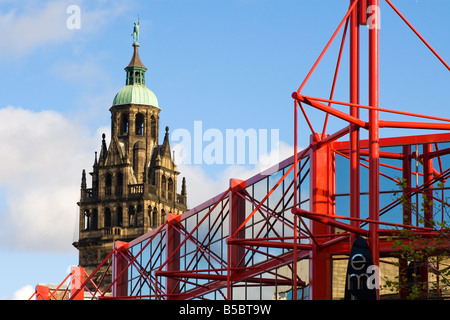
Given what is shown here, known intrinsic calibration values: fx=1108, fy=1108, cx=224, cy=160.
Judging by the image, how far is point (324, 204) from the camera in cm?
4681

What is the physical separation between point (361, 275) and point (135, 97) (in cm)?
10123

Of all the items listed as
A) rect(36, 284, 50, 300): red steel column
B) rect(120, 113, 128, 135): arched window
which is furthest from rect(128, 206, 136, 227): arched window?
rect(36, 284, 50, 300): red steel column

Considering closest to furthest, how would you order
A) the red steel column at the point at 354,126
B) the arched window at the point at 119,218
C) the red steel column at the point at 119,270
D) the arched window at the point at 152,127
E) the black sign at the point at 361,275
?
the black sign at the point at 361,275, the red steel column at the point at 354,126, the red steel column at the point at 119,270, the arched window at the point at 119,218, the arched window at the point at 152,127

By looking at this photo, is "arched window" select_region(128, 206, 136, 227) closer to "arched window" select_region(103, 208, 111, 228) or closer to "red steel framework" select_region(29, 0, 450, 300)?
"arched window" select_region(103, 208, 111, 228)

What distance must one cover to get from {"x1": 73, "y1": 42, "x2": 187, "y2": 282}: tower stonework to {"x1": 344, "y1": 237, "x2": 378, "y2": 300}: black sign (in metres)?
93.7

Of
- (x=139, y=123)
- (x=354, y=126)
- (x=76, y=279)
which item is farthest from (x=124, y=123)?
(x=354, y=126)

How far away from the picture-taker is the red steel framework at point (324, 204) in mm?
38625

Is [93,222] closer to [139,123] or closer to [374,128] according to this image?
[139,123]

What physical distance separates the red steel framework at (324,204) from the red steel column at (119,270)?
9.84 meters

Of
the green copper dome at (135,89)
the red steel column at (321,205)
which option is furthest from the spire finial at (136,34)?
the red steel column at (321,205)

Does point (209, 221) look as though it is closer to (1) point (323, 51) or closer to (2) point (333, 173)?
(2) point (333, 173)

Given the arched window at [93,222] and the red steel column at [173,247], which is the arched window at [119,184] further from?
the red steel column at [173,247]

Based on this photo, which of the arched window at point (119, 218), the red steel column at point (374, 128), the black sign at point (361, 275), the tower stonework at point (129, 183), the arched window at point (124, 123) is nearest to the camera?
the black sign at point (361, 275)
